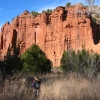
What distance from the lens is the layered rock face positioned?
61219mm

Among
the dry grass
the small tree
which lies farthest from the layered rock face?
the dry grass

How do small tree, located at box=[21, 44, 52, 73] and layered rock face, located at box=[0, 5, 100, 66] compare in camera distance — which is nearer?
small tree, located at box=[21, 44, 52, 73]

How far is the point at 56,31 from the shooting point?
64.8m

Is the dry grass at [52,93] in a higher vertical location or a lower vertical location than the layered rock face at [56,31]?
lower

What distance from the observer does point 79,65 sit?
A: 14.4 meters

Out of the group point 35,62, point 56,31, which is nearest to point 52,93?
point 35,62

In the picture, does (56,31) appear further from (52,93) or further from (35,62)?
(52,93)

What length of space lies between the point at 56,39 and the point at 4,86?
2286 inches

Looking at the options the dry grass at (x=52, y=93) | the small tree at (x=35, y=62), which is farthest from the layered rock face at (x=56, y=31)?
the dry grass at (x=52, y=93)

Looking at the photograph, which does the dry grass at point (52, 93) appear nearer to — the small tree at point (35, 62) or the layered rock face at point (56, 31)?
the small tree at point (35, 62)

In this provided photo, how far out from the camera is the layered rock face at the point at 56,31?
201 feet

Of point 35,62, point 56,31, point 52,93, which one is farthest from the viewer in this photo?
point 56,31

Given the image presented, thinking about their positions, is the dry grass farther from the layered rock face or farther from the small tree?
the layered rock face

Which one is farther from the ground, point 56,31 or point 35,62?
point 56,31
